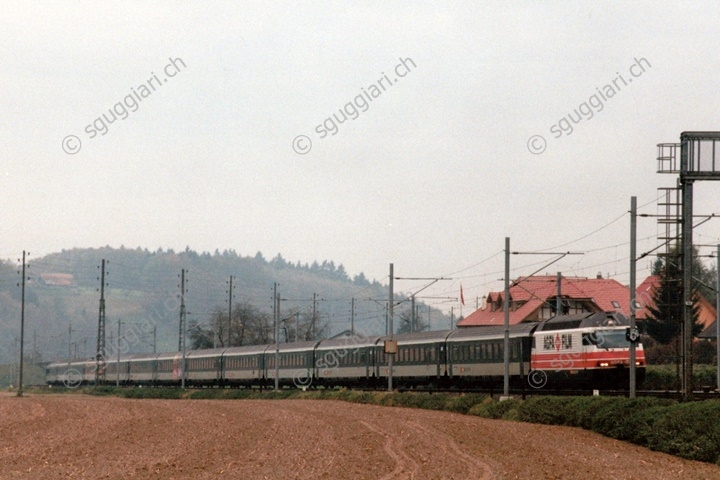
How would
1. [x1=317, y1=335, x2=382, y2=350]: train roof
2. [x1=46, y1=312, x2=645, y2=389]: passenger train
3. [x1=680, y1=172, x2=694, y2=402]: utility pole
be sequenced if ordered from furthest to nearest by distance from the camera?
[x1=317, y1=335, x2=382, y2=350]: train roof → [x1=46, y1=312, x2=645, y2=389]: passenger train → [x1=680, y1=172, x2=694, y2=402]: utility pole

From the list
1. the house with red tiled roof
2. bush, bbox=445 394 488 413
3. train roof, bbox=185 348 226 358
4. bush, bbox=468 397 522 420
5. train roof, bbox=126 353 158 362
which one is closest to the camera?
bush, bbox=468 397 522 420

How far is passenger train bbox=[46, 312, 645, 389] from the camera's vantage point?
153 ft

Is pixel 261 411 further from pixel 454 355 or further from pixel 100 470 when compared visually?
pixel 100 470

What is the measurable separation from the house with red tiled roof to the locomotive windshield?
51493 millimetres

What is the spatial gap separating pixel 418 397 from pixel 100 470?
100ft

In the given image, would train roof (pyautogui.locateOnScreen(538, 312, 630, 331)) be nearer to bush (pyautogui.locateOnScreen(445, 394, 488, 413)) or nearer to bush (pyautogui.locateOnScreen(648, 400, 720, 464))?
bush (pyautogui.locateOnScreen(445, 394, 488, 413))

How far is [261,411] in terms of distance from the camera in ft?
161

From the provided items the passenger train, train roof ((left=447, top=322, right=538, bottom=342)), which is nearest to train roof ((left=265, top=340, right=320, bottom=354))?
the passenger train

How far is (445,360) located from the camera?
60156mm

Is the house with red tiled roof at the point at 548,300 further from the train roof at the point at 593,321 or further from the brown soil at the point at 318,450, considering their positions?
the brown soil at the point at 318,450

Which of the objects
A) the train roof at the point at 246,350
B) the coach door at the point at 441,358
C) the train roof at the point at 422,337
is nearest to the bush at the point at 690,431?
the coach door at the point at 441,358

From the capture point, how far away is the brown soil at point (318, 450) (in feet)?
76.7

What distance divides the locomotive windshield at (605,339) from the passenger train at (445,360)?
0.14ft

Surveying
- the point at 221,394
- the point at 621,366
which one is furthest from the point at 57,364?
the point at 621,366
